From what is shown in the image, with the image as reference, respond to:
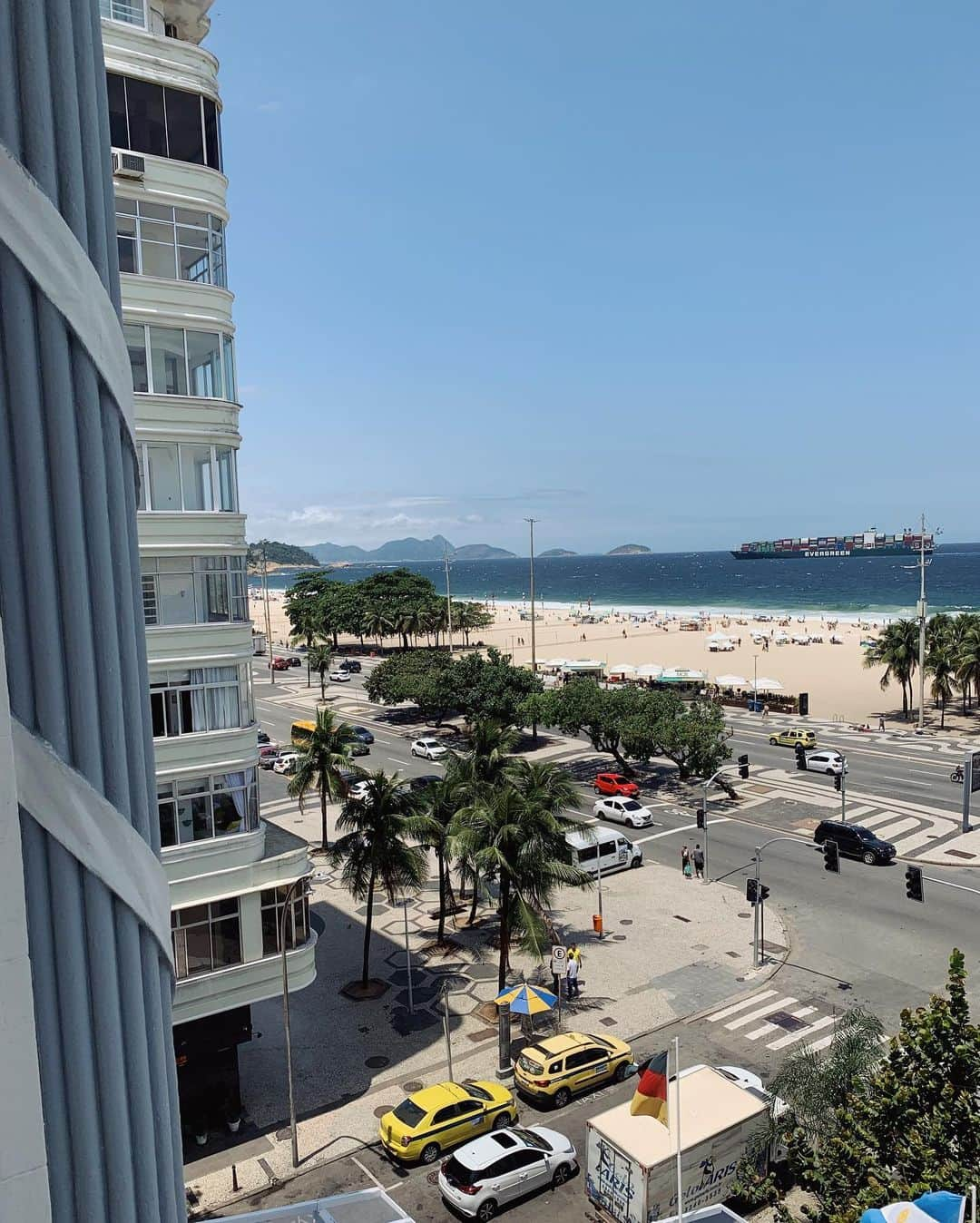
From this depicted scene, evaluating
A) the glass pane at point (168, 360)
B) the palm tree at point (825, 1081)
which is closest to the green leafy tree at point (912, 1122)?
the palm tree at point (825, 1081)

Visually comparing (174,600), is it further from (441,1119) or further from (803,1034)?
(803,1034)

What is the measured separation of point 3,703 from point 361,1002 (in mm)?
25289

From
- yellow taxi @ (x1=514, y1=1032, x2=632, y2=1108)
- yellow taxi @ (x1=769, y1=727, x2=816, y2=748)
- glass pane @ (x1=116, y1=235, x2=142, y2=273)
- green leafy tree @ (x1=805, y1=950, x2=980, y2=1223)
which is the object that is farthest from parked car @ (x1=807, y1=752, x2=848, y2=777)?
glass pane @ (x1=116, y1=235, x2=142, y2=273)

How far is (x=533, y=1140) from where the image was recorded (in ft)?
66.8

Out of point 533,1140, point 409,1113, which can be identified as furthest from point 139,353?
point 533,1140

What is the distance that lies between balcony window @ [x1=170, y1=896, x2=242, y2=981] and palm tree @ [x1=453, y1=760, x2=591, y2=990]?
6759mm

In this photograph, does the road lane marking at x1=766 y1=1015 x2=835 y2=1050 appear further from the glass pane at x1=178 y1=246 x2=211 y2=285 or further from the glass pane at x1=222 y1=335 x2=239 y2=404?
the glass pane at x1=178 y1=246 x2=211 y2=285

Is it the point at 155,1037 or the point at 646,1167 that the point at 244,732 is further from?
the point at 155,1037

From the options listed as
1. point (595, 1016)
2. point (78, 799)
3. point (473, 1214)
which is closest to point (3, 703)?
point (78, 799)

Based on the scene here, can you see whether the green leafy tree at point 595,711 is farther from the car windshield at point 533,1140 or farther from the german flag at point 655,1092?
the german flag at point 655,1092

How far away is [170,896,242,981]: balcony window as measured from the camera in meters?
20.3

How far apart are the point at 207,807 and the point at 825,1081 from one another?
1364cm

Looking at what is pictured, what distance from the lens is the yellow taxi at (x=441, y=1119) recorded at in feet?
68.0

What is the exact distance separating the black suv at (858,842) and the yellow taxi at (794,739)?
61.6 feet
